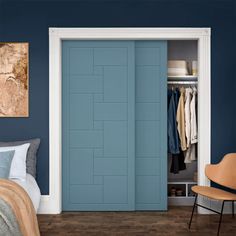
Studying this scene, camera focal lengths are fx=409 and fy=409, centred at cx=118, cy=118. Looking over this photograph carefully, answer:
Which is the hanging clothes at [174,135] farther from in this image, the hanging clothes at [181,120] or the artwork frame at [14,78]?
the artwork frame at [14,78]

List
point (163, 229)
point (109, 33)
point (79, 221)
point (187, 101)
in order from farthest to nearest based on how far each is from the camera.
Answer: point (187, 101) → point (109, 33) → point (79, 221) → point (163, 229)

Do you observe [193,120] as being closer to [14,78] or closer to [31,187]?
[31,187]

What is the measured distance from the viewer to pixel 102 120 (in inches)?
198

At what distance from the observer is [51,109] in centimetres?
494

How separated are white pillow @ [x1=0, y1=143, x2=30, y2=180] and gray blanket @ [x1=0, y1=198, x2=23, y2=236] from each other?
1.34 m

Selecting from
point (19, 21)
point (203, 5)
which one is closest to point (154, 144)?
point (203, 5)

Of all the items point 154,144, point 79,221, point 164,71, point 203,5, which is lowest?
point 79,221

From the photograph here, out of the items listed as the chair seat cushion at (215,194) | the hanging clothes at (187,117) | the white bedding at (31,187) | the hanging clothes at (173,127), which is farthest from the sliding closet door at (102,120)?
the chair seat cushion at (215,194)

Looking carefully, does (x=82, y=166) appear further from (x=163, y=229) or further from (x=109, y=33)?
(x=109, y=33)

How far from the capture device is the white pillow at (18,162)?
437cm

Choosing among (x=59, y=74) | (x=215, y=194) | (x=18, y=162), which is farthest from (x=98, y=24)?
(x=215, y=194)

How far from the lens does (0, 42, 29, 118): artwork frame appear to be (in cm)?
496

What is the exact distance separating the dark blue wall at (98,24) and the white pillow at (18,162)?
1.32 ft

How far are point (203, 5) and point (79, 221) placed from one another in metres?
2.96
